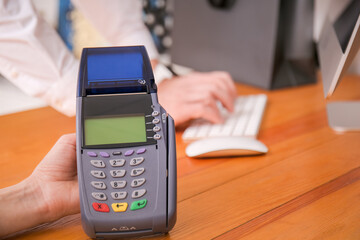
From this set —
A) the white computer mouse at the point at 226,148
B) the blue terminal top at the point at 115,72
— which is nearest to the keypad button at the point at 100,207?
the blue terminal top at the point at 115,72

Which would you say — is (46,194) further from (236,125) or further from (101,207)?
(236,125)

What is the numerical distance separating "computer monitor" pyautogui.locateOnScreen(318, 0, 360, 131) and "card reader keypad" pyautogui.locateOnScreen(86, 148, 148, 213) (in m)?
0.31

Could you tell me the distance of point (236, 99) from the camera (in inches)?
31.4

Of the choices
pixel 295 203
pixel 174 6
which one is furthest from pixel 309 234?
pixel 174 6

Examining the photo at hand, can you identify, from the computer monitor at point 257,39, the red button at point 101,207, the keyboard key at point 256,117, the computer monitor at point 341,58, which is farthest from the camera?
the computer monitor at point 257,39

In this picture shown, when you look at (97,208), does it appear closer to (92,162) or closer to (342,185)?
(92,162)

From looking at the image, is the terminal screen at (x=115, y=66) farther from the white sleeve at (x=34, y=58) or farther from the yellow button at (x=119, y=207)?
the white sleeve at (x=34, y=58)

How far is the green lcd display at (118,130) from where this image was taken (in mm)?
398

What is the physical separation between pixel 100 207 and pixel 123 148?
0.20ft

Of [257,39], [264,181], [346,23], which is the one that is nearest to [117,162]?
[264,181]

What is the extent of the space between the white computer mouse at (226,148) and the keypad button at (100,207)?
0.73ft

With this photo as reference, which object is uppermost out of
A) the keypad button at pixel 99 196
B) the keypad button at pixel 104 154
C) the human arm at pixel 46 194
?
the keypad button at pixel 104 154

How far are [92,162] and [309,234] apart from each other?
0.23m

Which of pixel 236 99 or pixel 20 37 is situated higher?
pixel 20 37
